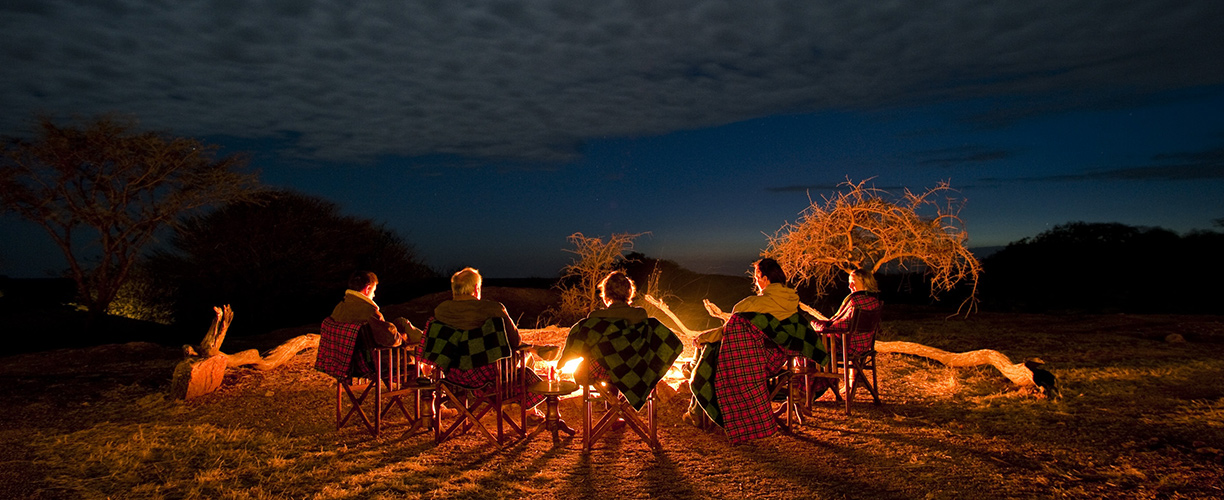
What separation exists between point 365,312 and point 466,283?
0.82 metres

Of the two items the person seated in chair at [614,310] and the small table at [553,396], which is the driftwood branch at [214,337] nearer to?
the small table at [553,396]

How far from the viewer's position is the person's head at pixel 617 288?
447cm

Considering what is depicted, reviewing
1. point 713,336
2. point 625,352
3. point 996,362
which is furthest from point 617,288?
point 996,362

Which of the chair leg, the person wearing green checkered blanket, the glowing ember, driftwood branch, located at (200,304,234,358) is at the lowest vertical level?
the chair leg

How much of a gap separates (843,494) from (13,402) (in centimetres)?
720

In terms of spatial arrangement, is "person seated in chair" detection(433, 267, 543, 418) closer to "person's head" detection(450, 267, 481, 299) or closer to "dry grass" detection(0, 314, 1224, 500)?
"person's head" detection(450, 267, 481, 299)

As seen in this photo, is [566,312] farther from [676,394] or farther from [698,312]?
[676,394]

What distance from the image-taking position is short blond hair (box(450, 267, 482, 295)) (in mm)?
4602

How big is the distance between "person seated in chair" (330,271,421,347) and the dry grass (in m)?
0.73

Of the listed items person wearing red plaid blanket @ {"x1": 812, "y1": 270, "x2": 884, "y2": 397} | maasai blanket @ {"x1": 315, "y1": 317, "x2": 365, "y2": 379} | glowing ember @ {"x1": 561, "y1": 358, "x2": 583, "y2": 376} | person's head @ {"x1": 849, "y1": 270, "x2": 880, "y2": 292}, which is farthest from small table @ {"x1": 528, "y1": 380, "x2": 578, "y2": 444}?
person's head @ {"x1": 849, "y1": 270, "x2": 880, "y2": 292}

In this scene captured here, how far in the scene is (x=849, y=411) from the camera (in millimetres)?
5480

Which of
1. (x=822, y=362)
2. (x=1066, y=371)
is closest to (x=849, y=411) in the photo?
(x=822, y=362)

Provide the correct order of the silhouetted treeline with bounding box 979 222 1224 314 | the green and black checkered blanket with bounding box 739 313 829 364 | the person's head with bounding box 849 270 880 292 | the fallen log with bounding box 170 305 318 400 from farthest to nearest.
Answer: the silhouetted treeline with bounding box 979 222 1224 314 < the fallen log with bounding box 170 305 318 400 < the person's head with bounding box 849 270 880 292 < the green and black checkered blanket with bounding box 739 313 829 364

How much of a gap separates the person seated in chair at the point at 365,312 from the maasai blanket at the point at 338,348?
0.06 metres
